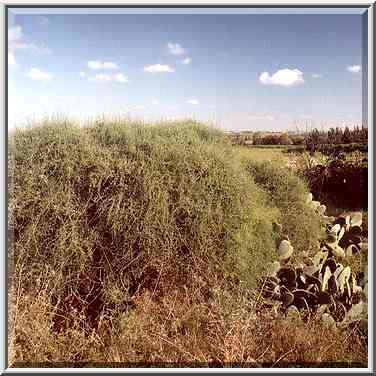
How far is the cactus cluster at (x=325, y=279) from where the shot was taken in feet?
18.4

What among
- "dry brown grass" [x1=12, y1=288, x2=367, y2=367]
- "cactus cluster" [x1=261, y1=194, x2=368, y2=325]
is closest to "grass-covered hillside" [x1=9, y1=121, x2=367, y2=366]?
"dry brown grass" [x1=12, y1=288, x2=367, y2=367]

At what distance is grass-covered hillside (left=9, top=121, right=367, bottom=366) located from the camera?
5578 mm

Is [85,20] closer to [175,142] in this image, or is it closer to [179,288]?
[175,142]

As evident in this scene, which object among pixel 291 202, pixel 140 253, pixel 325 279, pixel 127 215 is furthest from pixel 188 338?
pixel 291 202

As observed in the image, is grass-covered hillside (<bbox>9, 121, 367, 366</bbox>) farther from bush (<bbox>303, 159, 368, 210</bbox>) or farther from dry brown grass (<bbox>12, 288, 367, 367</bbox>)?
bush (<bbox>303, 159, 368, 210</bbox>)

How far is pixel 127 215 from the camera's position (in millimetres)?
5590

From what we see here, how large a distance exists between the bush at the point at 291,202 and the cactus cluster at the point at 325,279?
0.25ft

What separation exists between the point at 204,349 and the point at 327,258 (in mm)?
1339

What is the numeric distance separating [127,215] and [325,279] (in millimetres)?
1810

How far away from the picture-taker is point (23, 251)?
560 centimetres

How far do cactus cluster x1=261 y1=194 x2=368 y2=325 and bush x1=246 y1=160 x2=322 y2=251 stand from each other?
0.08 m

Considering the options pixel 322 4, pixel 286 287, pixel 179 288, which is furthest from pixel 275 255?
pixel 322 4

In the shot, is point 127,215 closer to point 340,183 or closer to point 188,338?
point 188,338

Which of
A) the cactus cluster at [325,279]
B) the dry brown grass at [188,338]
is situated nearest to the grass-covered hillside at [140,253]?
the dry brown grass at [188,338]
